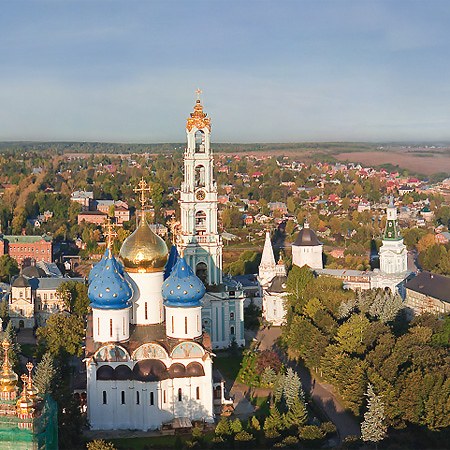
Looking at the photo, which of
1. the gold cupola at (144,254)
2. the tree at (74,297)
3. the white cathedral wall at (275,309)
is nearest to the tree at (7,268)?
the tree at (74,297)

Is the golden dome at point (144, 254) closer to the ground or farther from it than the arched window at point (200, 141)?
closer to the ground

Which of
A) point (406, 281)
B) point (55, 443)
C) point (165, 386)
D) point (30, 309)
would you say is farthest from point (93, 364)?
point (406, 281)

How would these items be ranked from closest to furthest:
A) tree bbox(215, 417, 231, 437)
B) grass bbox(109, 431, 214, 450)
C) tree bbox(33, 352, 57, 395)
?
tree bbox(215, 417, 231, 437) → grass bbox(109, 431, 214, 450) → tree bbox(33, 352, 57, 395)

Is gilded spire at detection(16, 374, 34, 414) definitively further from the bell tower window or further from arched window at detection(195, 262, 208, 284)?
the bell tower window

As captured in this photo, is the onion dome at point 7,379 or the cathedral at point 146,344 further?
the cathedral at point 146,344

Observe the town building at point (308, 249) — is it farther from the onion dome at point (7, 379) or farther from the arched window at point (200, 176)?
the onion dome at point (7, 379)

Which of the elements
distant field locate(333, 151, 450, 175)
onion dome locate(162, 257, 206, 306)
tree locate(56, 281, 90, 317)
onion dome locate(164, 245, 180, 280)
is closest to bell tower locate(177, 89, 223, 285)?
onion dome locate(164, 245, 180, 280)

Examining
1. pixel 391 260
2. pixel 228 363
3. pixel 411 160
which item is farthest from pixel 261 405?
pixel 411 160

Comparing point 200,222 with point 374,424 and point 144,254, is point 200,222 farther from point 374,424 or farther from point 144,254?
point 374,424
